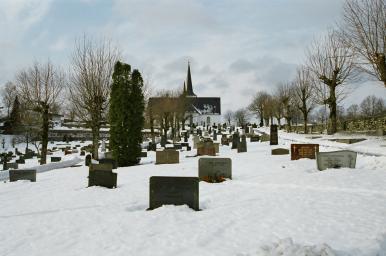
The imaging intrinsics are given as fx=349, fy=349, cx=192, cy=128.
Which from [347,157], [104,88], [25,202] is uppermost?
[104,88]

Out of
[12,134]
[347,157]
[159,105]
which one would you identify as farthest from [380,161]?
[12,134]

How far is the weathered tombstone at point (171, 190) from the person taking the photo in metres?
7.58

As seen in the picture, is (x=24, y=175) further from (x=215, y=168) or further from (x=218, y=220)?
(x=218, y=220)

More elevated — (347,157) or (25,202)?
(347,157)

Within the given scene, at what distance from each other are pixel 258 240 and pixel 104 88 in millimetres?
21705

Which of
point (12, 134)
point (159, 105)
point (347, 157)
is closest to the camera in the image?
point (347, 157)

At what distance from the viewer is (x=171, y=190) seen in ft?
25.3

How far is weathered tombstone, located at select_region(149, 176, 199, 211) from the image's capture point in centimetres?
758

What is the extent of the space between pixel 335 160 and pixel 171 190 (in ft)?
21.8

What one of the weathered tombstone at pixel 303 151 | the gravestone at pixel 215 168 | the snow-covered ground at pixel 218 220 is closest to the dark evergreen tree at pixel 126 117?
the snow-covered ground at pixel 218 220

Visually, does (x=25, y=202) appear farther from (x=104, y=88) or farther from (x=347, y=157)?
(x=104, y=88)

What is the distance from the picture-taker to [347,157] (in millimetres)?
11633

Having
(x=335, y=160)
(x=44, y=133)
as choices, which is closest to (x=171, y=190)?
(x=335, y=160)

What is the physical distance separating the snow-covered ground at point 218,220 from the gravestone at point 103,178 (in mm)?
285
